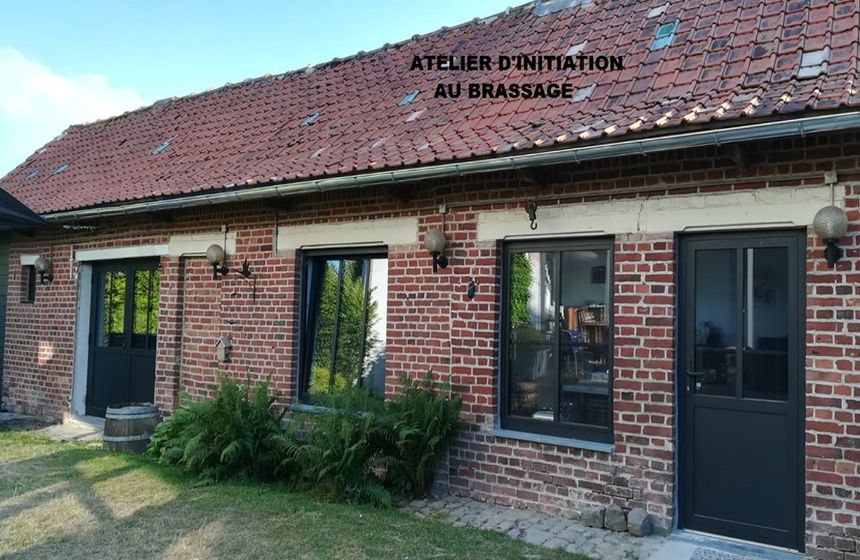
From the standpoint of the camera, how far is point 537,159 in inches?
194

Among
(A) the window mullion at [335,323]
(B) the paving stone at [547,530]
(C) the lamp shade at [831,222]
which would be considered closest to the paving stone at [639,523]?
(B) the paving stone at [547,530]

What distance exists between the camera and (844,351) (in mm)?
4195

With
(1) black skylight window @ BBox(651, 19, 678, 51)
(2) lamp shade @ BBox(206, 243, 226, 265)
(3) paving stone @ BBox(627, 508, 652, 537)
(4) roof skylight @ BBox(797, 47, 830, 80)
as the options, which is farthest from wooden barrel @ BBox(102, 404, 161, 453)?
(4) roof skylight @ BBox(797, 47, 830, 80)

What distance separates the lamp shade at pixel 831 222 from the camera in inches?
161

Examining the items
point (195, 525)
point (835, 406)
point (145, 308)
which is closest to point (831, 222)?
point (835, 406)

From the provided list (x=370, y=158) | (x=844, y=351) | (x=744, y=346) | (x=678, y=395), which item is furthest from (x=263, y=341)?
(x=844, y=351)

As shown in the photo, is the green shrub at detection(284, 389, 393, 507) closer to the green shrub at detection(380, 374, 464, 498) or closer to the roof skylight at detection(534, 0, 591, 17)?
the green shrub at detection(380, 374, 464, 498)

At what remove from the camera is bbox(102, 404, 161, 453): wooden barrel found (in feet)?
23.8

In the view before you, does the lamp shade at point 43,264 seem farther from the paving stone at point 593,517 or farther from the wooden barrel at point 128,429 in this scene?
the paving stone at point 593,517

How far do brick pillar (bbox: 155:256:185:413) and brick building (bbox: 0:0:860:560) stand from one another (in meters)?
0.03

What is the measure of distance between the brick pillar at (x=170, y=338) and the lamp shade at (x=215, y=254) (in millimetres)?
958

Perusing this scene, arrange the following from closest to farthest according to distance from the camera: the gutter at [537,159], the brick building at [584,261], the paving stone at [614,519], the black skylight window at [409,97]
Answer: the gutter at [537,159] < the brick building at [584,261] < the paving stone at [614,519] < the black skylight window at [409,97]

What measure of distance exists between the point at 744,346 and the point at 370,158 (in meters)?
3.58

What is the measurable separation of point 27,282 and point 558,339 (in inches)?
347
